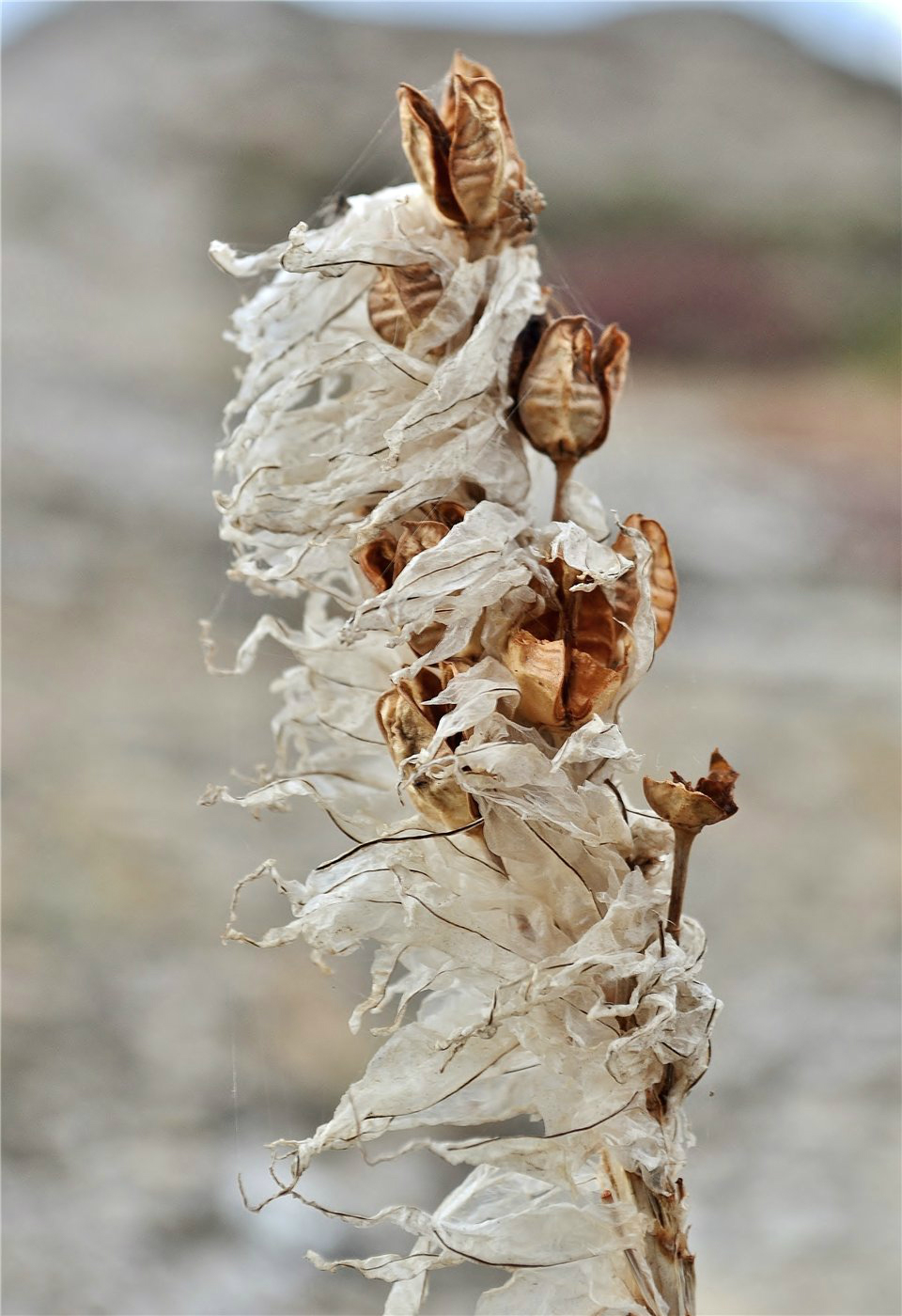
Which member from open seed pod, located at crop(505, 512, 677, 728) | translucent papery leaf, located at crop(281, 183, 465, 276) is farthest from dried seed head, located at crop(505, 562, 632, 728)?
translucent papery leaf, located at crop(281, 183, 465, 276)

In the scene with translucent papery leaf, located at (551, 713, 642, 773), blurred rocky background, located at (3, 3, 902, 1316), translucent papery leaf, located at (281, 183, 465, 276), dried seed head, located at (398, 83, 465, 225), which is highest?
dried seed head, located at (398, 83, 465, 225)

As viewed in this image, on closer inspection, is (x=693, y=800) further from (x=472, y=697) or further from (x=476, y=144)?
(x=476, y=144)

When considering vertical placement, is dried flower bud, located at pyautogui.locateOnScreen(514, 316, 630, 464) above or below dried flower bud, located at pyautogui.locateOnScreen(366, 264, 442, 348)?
below

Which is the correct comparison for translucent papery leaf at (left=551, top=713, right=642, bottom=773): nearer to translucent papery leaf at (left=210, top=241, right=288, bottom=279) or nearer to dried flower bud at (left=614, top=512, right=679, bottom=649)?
dried flower bud at (left=614, top=512, right=679, bottom=649)

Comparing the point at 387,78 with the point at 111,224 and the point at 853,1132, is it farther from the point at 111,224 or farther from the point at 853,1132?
the point at 853,1132

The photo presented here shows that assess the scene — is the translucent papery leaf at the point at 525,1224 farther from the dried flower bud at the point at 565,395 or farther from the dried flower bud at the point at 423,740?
the dried flower bud at the point at 565,395

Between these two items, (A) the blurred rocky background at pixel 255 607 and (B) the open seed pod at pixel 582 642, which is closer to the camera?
(B) the open seed pod at pixel 582 642

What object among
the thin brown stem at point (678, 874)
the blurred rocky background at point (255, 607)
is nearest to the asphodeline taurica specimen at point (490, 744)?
the thin brown stem at point (678, 874)
